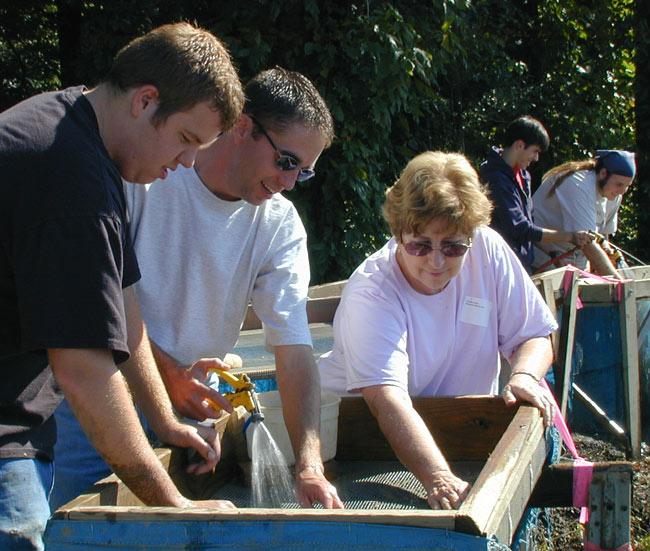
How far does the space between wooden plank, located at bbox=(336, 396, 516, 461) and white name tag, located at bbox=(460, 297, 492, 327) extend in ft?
0.83

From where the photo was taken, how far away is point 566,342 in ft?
16.3

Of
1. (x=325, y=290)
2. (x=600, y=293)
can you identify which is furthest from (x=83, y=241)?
(x=600, y=293)

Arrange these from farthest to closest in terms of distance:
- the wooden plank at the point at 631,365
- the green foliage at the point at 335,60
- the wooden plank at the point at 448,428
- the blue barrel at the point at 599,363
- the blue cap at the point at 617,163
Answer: the blue cap at the point at 617,163
the green foliage at the point at 335,60
the blue barrel at the point at 599,363
the wooden plank at the point at 631,365
the wooden plank at the point at 448,428

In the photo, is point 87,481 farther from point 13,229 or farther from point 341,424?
point 13,229

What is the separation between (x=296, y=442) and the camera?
215 centimetres

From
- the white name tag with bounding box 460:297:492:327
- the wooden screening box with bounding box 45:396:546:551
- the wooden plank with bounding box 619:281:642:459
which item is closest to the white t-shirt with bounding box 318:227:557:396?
the white name tag with bounding box 460:297:492:327

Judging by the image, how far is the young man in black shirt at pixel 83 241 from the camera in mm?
1434

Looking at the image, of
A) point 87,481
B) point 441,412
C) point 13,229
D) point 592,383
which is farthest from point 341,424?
point 592,383

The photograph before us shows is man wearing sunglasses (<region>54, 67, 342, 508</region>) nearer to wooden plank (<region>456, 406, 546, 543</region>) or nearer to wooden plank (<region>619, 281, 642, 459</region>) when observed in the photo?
wooden plank (<region>456, 406, 546, 543</region>)

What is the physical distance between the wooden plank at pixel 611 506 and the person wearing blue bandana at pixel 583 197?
372 cm

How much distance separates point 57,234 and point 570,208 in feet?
16.6

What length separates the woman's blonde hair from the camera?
8.04ft

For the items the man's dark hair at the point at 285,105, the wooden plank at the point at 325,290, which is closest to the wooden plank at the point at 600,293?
the wooden plank at the point at 325,290

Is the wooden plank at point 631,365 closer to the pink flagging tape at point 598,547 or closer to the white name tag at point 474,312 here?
the white name tag at point 474,312
